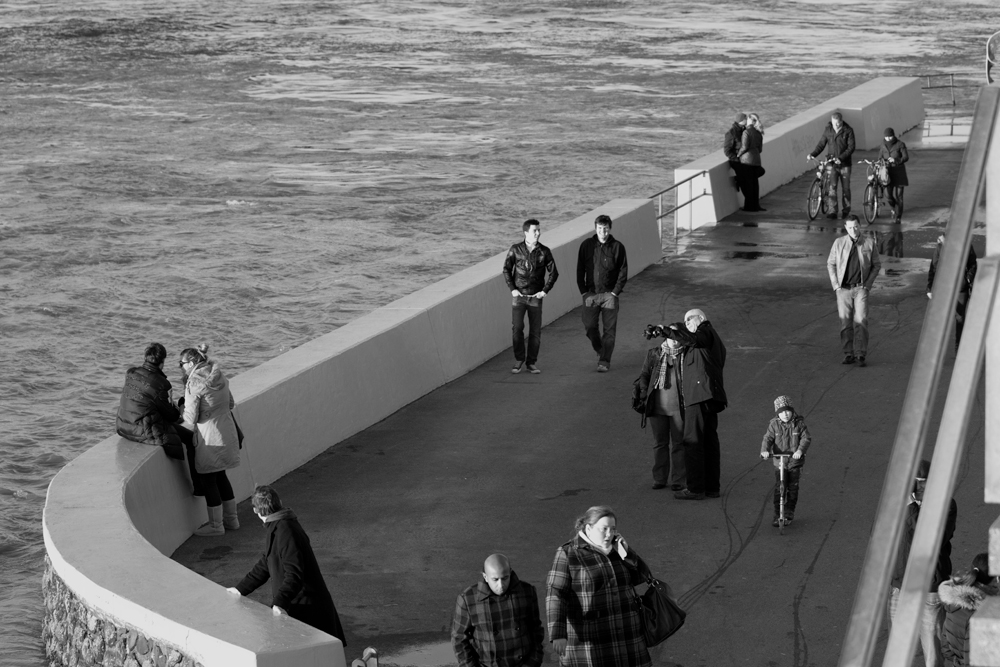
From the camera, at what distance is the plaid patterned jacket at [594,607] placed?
6.81 meters

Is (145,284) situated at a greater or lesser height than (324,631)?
lesser

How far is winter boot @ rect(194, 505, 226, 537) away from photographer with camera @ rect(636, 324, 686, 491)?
3.33 metres

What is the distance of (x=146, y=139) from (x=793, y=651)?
4950 cm

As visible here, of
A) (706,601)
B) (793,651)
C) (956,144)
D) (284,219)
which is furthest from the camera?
(284,219)

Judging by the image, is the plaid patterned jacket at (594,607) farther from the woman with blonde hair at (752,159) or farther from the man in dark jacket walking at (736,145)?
the woman with blonde hair at (752,159)

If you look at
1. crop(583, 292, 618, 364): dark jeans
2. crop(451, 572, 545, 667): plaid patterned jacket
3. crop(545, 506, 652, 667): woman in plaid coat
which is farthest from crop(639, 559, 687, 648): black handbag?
crop(583, 292, 618, 364): dark jeans

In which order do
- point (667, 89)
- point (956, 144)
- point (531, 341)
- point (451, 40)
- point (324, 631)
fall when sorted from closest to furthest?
point (324, 631), point (531, 341), point (956, 144), point (667, 89), point (451, 40)

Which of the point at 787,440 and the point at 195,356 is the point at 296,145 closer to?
the point at 195,356

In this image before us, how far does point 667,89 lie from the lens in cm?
7000

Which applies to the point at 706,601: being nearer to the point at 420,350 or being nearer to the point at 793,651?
the point at 793,651

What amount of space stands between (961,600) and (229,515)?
6432mm

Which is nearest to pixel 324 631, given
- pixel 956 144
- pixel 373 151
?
pixel 956 144

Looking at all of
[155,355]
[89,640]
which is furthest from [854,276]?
[89,640]

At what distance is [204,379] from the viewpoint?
11.1 metres
